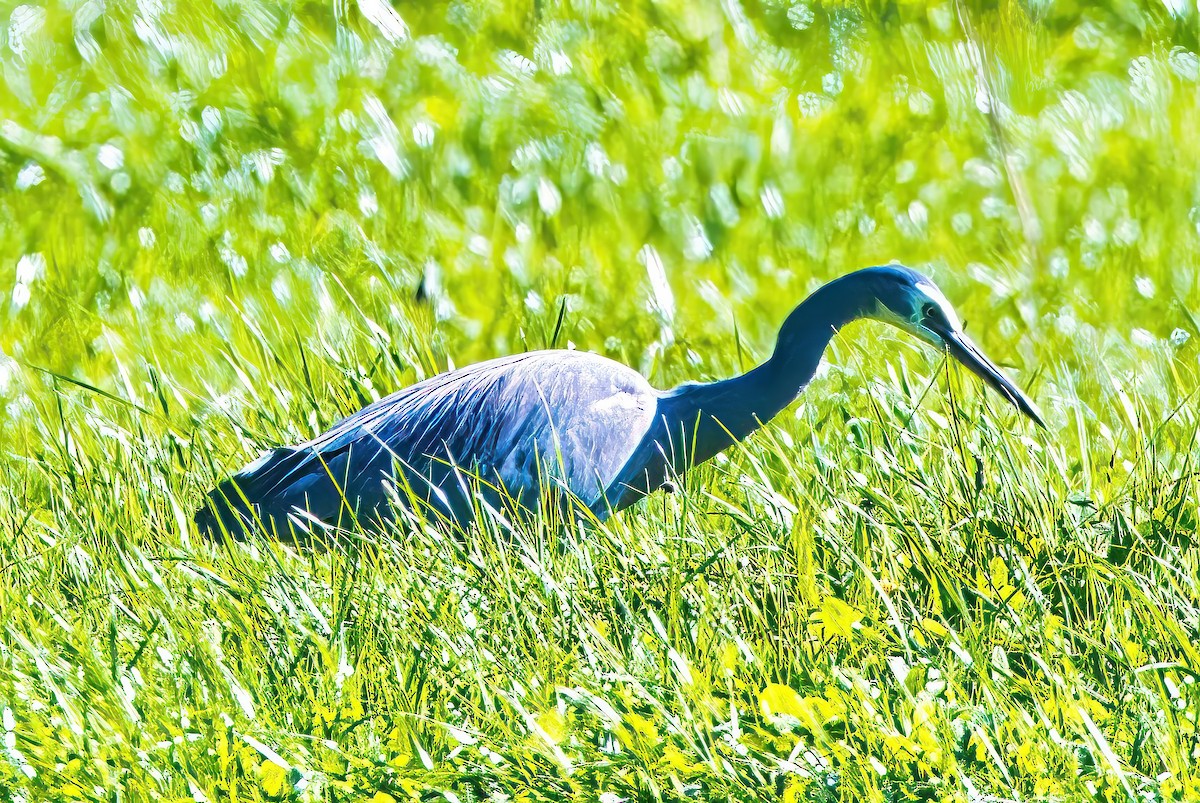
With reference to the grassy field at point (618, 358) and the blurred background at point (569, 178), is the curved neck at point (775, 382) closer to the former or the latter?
the grassy field at point (618, 358)

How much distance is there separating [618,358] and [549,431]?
4.02ft

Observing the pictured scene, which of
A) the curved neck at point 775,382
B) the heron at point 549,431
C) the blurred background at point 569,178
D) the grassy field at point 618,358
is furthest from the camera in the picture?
the blurred background at point 569,178

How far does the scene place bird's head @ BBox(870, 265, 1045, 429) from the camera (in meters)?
3.83

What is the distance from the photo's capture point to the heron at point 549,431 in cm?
377

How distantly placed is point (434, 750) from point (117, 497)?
1.46 meters

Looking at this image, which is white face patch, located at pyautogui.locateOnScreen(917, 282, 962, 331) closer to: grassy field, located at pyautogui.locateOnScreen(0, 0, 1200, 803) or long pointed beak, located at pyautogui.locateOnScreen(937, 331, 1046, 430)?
long pointed beak, located at pyautogui.locateOnScreen(937, 331, 1046, 430)

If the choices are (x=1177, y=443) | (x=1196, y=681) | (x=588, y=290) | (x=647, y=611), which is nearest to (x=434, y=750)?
(x=647, y=611)

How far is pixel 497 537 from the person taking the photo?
3.32 m

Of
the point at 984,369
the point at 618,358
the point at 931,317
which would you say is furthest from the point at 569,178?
the point at 984,369

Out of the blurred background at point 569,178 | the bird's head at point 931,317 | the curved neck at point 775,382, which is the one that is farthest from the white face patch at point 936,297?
the blurred background at point 569,178

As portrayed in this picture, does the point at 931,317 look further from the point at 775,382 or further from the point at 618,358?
the point at 618,358

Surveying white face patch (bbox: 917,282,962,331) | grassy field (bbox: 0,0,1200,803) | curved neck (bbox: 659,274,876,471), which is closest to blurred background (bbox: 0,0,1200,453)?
grassy field (bbox: 0,0,1200,803)

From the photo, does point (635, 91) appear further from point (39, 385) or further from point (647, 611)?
point (647, 611)

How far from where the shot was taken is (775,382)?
3916 millimetres
